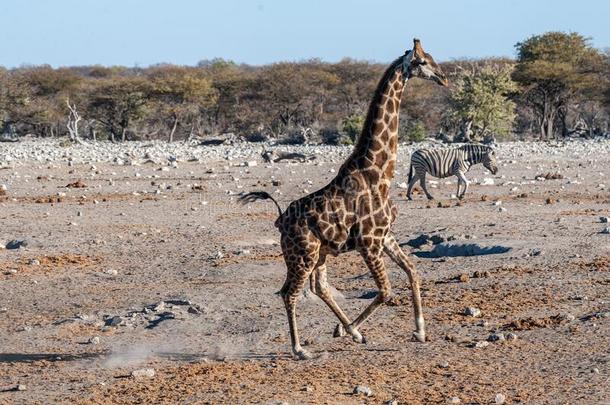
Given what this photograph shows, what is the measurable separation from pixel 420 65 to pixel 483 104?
114 ft

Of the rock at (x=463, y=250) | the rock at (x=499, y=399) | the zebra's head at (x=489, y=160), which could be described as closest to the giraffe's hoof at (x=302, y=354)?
the rock at (x=499, y=399)

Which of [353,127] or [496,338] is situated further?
[353,127]

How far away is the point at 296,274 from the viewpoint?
28.5ft

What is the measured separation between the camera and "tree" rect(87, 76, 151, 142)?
52.5 m

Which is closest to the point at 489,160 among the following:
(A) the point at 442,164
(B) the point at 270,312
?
(A) the point at 442,164

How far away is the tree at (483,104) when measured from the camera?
1706 inches

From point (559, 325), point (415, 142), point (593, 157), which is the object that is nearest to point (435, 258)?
point (559, 325)

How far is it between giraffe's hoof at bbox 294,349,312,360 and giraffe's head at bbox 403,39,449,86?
2.48 m

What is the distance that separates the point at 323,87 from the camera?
56.3 metres

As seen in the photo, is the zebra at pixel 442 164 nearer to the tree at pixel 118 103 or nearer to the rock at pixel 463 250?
the rock at pixel 463 250

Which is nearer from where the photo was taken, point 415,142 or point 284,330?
point 284,330

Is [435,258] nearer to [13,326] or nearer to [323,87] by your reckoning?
[13,326]

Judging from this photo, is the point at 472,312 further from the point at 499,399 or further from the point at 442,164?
the point at 442,164

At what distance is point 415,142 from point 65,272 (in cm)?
3140
